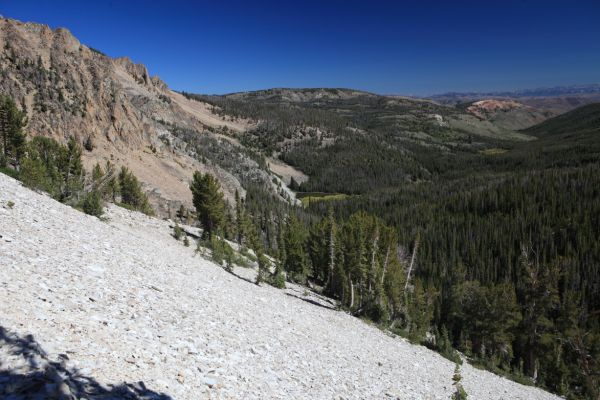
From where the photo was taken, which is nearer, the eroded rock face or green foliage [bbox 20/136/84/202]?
green foliage [bbox 20/136/84/202]

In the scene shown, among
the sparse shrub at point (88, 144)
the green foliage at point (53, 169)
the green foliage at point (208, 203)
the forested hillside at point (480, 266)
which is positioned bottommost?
the forested hillside at point (480, 266)

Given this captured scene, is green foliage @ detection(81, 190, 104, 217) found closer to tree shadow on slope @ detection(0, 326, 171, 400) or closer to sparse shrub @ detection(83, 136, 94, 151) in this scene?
tree shadow on slope @ detection(0, 326, 171, 400)

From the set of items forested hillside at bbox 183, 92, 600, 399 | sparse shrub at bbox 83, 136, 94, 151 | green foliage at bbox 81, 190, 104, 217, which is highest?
sparse shrub at bbox 83, 136, 94, 151

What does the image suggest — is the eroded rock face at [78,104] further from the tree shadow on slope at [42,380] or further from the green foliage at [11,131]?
the tree shadow on slope at [42,380]

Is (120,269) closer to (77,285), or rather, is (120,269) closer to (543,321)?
(77,285)

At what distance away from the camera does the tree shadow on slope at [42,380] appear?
7102mm

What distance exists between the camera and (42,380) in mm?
7539

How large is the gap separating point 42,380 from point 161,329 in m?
5.72

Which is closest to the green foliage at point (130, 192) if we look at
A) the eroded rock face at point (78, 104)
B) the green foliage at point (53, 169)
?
the green foliage at point (53, 169)

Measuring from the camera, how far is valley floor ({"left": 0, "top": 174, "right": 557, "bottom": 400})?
996 centimetres

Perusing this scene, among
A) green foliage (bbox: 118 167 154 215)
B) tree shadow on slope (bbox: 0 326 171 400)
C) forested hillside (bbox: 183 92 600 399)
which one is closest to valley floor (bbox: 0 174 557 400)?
tree shadow on slope (bbox: 0 326 171 400)

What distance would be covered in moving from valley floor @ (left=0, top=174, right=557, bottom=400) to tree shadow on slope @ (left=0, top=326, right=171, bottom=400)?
60 mm

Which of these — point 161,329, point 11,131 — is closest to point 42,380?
point 161,329

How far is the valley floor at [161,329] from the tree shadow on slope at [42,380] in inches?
2.4
